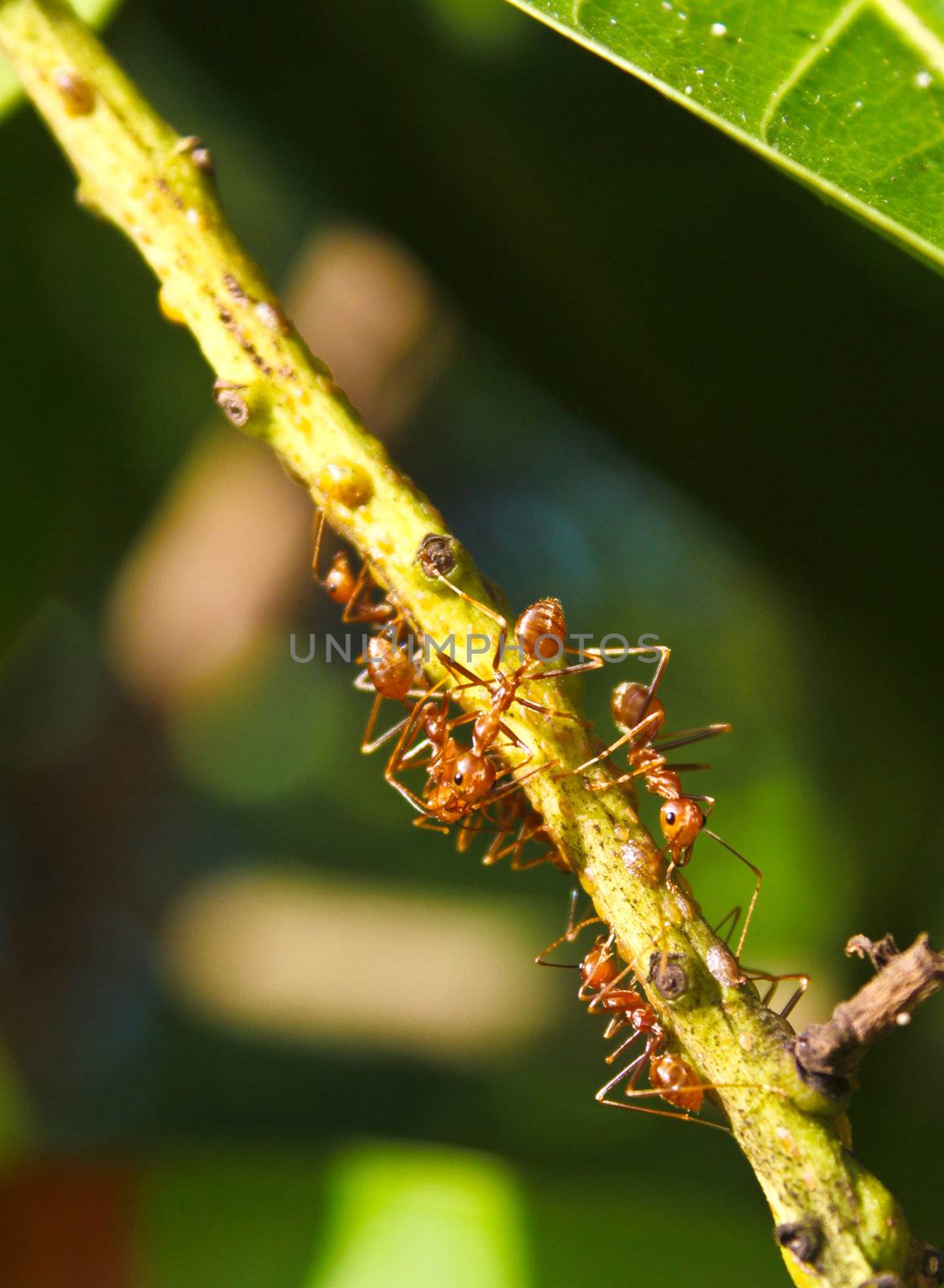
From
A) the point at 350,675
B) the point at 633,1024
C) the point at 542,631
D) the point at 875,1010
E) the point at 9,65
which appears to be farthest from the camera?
the point at 350,675

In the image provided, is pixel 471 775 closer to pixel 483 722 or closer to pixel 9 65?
pixel 483 722

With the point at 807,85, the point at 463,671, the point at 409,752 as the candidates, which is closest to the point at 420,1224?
the point at 409,752

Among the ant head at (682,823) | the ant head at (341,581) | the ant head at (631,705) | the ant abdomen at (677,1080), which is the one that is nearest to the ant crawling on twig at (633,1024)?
the ant abdomen at (677,1080)

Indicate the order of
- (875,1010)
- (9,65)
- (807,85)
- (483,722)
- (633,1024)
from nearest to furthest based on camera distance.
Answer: (875,1010)
(807,85)
(483,722)
(9,65)
(633,1024)

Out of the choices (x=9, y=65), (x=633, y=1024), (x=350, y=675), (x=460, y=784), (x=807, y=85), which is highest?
(x=807, y=85)

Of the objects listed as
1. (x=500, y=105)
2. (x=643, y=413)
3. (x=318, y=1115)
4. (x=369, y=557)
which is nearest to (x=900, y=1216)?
(x=369, y=557)

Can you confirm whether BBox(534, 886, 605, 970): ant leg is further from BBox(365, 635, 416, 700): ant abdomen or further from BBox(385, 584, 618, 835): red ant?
BBox(365, 635, 416, 700): ant abdomen
